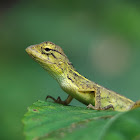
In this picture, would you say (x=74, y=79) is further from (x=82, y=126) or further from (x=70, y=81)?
(x=82, y=126)

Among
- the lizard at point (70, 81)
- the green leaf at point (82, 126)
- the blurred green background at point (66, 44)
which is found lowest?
the green leaf at point (82, 126)

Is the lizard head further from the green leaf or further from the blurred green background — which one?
the green leaf

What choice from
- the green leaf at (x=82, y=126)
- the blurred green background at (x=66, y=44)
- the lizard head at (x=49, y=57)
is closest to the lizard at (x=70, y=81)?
the lizard head at (x=49, y=57)

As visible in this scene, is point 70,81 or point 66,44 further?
point 66,44

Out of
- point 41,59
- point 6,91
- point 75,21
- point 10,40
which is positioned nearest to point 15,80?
point 6,91

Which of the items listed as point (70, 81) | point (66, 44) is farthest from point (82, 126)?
point (66, 44)

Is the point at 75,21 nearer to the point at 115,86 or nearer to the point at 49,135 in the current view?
the point at 115,86

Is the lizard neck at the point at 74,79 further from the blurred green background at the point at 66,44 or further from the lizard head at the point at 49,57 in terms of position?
the blurred green background at the point at 66,44
